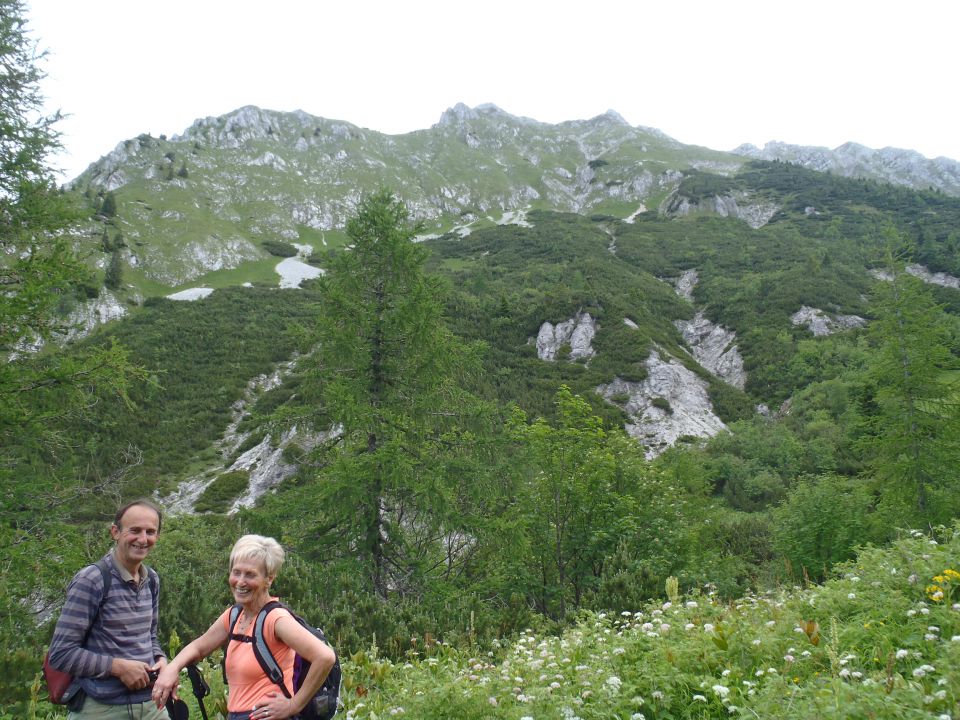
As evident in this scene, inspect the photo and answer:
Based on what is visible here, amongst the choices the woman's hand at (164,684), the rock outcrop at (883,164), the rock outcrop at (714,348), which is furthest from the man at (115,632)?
the rock outcrop at (883,164)

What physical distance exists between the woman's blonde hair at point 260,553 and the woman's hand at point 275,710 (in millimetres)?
545

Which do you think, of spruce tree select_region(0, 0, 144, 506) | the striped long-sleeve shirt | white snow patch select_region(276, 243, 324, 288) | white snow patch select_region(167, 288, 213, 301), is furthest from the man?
white snow patch select_region(276, 243, 324, 288)

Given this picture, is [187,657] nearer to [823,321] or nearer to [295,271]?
[823,321]

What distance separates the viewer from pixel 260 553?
2516 mm

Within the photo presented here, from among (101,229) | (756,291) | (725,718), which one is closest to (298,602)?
(725,718)

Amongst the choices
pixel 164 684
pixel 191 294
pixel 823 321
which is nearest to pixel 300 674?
pixel 164 684

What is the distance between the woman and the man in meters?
0.33

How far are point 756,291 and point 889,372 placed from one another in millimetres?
34864

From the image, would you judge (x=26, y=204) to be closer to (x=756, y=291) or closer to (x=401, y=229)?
(x=401, y=229)

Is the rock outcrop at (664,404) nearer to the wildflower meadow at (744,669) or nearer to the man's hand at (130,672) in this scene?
the wildflower meadow at (744,669)

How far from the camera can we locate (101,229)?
191ft

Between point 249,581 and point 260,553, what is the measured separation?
133mm

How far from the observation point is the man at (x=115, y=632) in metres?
2.62

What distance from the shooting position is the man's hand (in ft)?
8.71
